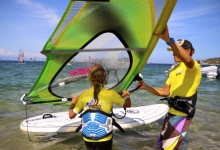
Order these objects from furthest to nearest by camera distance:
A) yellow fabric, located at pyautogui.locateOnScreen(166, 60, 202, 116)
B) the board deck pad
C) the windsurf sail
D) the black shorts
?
the board deck pad, the windsurf sail, yellow fabric, located at pyautogui.locateOnScreen(166, 60, 202, 116), the black shorts

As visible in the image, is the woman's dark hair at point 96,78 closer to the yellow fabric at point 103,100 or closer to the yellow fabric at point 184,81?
the yellow fabric at point 103,100

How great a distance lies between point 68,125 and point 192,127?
3.43 meters

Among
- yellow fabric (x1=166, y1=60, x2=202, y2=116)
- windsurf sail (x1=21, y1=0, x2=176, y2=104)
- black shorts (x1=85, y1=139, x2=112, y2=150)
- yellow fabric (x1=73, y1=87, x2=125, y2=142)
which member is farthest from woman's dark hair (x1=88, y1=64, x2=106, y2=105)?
windsurf sail (x1=21, y1=0, x2=176, y2=104)

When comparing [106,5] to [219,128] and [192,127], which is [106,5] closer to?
[192,127]

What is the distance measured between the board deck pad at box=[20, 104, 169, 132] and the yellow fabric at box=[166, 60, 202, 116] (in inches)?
102

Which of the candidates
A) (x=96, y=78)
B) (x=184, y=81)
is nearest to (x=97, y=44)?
(x=96, y=78)

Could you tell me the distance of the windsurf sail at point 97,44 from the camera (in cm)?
334

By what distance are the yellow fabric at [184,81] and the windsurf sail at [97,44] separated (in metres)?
0.67

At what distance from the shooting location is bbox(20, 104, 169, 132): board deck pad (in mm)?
4934

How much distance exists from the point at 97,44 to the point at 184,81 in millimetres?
1782

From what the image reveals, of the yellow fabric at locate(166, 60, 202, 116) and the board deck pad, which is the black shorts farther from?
the board deck pad

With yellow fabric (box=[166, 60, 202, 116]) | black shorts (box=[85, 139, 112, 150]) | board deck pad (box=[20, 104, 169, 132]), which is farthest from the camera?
board deck pad (box=[20, 104, 169, 132])

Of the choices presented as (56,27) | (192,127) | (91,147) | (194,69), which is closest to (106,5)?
(56,27)

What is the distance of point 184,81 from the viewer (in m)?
2.63
